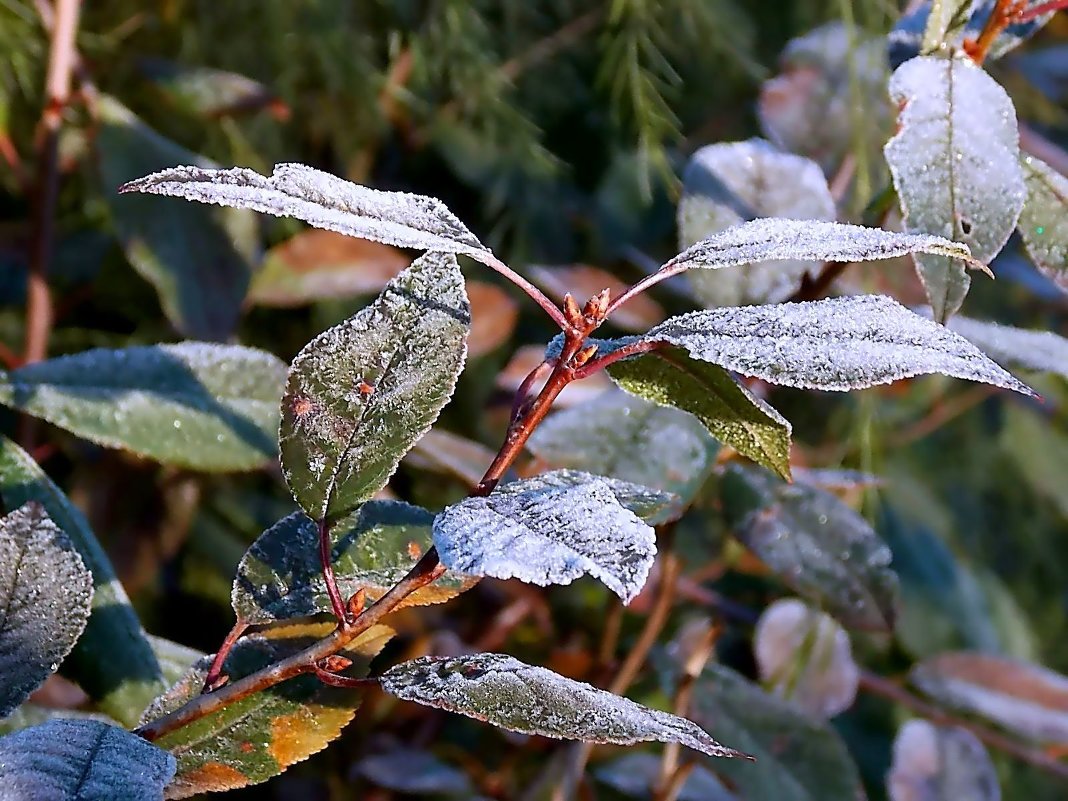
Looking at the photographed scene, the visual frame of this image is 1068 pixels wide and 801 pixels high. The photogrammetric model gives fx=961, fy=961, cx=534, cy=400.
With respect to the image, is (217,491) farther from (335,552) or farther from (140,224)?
(335,552)

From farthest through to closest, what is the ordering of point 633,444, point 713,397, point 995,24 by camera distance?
point 633,444
point 995,24
point 713,397

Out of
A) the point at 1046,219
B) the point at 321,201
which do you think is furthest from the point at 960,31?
the point at 321,201

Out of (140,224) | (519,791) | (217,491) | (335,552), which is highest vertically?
(140,224)

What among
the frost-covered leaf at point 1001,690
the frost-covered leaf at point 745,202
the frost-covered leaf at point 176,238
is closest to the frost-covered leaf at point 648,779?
the frost-covered leaf at point 1001,690

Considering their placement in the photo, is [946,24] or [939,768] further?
[939,768]

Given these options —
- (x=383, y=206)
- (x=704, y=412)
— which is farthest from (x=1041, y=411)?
(x=383, y=206)

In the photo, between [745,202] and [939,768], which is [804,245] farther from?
[939,768]

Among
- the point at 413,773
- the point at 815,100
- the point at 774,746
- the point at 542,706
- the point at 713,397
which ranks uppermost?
the point at 815,100

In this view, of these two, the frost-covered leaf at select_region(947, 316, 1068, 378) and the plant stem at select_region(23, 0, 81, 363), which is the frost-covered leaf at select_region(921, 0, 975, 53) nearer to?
the frost-covered leaf at select_region(947, 316, 1068, 378)
